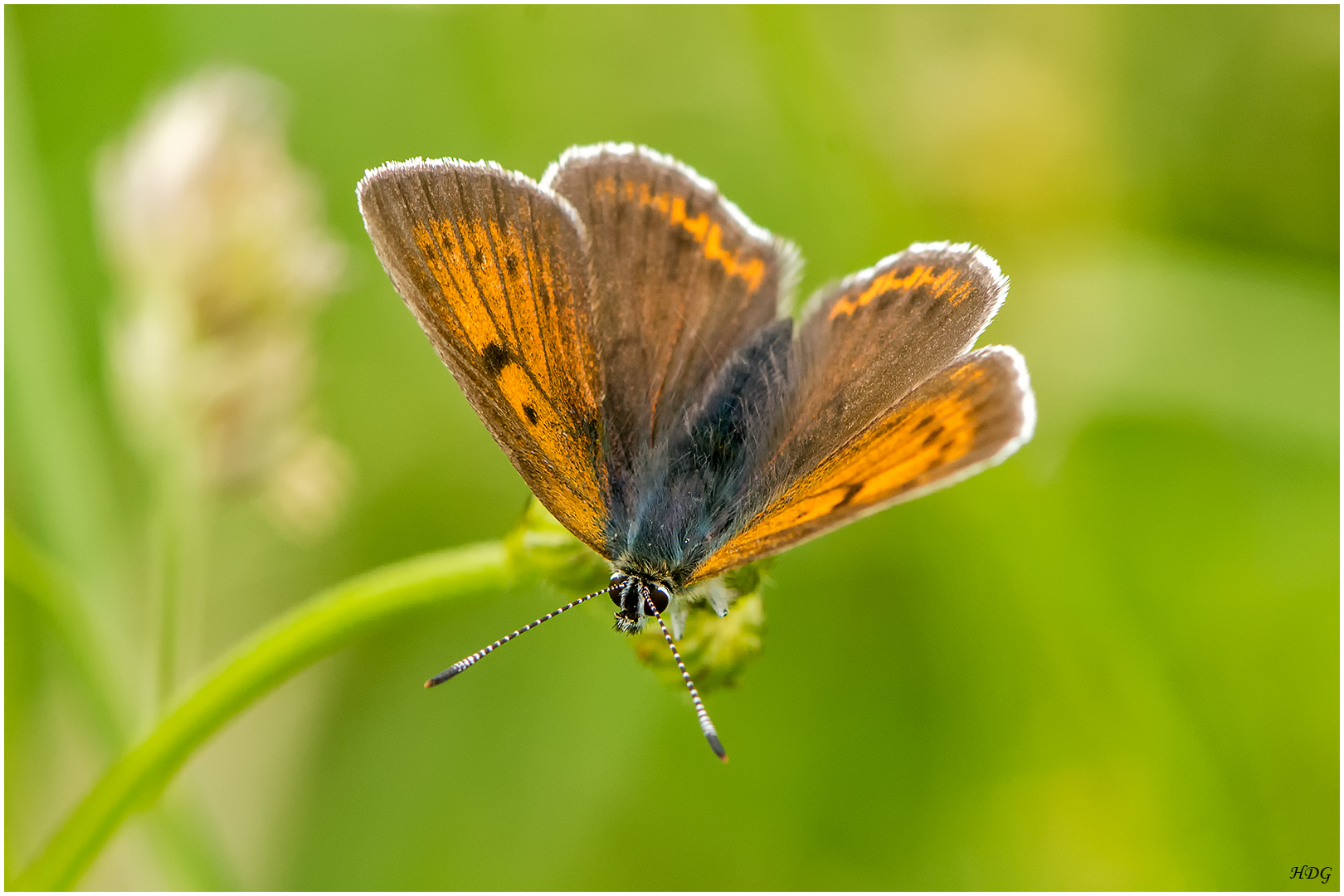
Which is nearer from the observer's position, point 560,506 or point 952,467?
point 952,467

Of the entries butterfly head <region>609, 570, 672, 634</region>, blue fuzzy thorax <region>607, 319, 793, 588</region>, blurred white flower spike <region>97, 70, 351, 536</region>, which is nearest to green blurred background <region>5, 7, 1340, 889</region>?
blurred white flower spike <region>97, 70, 351, 536</region>

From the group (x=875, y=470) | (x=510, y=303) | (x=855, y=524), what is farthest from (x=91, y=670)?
(x=855, y=524)

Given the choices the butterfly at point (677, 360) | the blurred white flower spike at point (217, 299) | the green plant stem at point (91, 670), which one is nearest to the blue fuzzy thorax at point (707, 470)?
the butterfly at point (677, 360)

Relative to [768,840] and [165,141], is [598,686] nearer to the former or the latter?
[768,840]

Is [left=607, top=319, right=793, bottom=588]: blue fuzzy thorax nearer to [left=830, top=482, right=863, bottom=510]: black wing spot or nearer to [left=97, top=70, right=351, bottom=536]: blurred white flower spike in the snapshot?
[left=830, top=482, right=863, bottom=510]: black wing spot

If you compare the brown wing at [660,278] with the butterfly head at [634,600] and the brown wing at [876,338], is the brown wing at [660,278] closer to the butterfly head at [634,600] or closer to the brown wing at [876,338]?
the brown wing at [876,338]

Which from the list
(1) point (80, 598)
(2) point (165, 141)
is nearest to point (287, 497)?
(1) point (80, 598)

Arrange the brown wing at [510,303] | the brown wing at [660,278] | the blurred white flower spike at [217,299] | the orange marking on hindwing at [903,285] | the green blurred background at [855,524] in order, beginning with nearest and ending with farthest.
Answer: the brown wing at [510,303]
the orange marking on hindwing at [903,285]
the brown wing at [660,278]
the blurred white flower spike at [217,299]
the green blurred background at [855,524]
